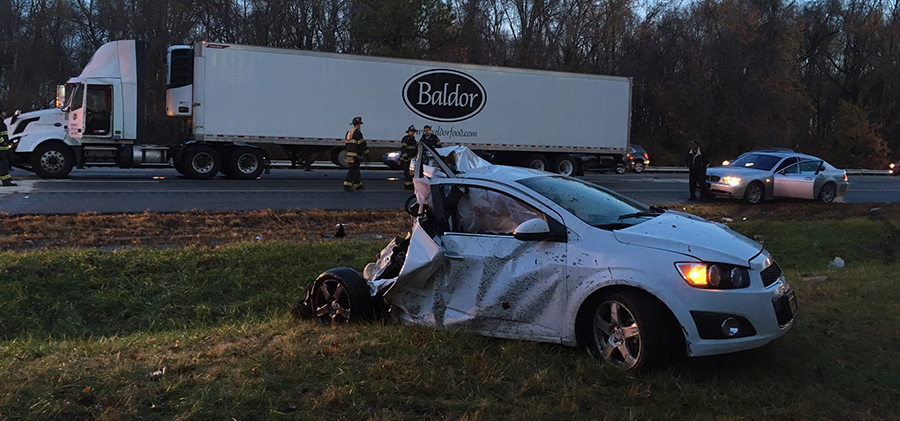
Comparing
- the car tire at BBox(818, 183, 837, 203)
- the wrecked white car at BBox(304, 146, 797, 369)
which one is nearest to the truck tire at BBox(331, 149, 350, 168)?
the car tire at BBox(818, 183, 837, 203)

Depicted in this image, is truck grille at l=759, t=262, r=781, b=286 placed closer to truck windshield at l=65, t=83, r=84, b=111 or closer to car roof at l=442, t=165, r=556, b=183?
car roof at l=442, t=165, r=556, b=183

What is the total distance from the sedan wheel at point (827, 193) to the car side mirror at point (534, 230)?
51.1ft

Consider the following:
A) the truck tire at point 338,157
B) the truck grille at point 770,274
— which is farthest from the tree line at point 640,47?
the truck grille at point 770,274

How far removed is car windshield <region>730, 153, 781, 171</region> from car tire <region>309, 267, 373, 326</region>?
1485 centimetres

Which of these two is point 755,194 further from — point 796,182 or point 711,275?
point 711,275

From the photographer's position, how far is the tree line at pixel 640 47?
3738 cm

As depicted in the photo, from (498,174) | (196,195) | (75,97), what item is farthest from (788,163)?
(75,97)

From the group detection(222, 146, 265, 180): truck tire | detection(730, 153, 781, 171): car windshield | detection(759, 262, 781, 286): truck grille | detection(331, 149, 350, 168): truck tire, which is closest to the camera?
detection(759, 262, 781, 286): truck grille

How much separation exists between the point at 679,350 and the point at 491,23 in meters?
45.0

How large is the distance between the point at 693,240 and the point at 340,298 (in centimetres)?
284

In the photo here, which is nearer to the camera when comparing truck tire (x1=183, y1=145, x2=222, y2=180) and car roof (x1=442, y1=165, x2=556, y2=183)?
car roof (x1=442, y1=165, x2=556, y2=183)

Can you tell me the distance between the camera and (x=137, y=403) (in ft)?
12.8

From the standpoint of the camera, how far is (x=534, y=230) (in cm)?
499

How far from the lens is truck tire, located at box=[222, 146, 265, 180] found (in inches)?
774
